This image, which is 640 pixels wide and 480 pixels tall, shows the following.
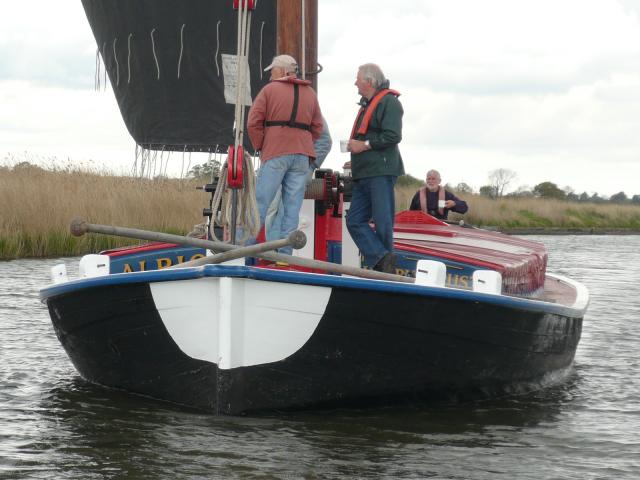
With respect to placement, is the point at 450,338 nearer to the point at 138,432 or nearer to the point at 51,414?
the point at 138,432

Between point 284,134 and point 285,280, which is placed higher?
point 284,134

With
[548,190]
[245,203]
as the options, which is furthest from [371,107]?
[548,190]

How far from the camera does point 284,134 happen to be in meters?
7.48

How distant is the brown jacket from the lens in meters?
7.41

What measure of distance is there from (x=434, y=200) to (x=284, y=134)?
4.67m

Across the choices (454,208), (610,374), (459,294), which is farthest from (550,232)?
(459,294)

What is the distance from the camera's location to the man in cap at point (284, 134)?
292 inches

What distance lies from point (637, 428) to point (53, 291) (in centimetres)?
333

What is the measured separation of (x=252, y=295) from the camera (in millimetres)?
6297

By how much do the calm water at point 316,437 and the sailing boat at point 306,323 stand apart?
6.4 inches

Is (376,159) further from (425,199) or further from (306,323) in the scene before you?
(425,199)

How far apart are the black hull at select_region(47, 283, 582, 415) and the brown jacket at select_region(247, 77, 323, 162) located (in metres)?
1.42

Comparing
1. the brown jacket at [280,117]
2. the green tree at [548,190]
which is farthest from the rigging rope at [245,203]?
the green tree at [548,190]

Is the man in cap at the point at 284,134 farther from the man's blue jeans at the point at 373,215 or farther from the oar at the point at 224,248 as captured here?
the oar at the point at 224,248
